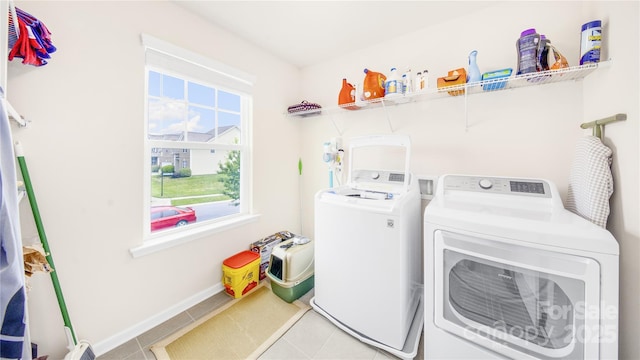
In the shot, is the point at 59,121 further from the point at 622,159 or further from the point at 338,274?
the point at 622,159

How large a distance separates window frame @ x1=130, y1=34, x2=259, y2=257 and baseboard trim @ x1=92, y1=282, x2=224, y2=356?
1.63 feet

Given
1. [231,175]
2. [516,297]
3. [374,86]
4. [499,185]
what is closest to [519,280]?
[516,297]

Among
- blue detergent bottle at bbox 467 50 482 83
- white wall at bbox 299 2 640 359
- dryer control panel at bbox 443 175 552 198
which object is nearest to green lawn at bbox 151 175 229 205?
white wall at bbox 299 2 640 359

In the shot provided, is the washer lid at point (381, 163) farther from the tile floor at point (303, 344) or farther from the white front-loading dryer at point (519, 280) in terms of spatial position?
the tile floor at point (303, 344)

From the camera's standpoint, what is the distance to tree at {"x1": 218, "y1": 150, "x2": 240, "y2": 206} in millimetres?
2152

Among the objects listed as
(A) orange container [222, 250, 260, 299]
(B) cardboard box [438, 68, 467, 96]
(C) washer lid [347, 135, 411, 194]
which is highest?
(B) cardboard box [438, 68, 467, 96]

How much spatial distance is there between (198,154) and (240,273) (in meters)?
1.11

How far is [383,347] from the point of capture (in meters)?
1.38

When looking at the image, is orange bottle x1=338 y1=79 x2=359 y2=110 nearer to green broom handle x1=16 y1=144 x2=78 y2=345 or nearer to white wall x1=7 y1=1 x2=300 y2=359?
white wall x1=7 y1=1 x2=300 y2=359

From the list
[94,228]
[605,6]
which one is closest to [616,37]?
[605,6]

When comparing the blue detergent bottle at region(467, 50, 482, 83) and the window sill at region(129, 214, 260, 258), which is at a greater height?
the blue detergent bottle at region(467, 50, 482, 83)

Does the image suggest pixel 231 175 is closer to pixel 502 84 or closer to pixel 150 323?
pixel 150 323

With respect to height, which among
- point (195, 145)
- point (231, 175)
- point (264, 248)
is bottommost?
point (264, 248)

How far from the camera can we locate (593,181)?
1.10 metres
